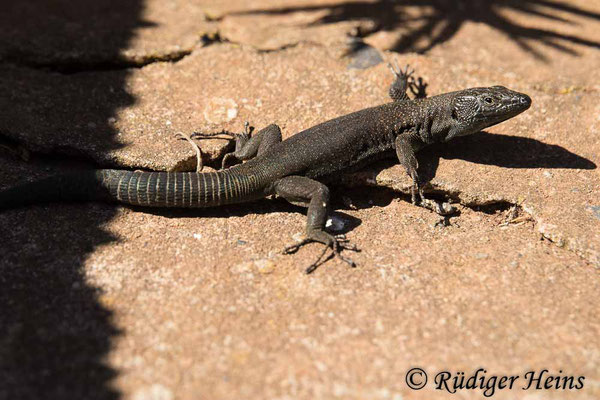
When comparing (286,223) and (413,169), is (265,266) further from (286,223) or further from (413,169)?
(413,169)

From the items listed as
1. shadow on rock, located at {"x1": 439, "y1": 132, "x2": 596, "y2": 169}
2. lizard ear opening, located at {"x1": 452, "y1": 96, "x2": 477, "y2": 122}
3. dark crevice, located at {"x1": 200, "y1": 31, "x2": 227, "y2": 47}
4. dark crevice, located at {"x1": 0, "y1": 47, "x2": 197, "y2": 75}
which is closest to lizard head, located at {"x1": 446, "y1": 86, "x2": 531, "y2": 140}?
lizard ear opening, located at {"x1": 452, "y1": 96, "x2": 477, "y2": 122}

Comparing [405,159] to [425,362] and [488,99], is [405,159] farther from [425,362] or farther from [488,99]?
[425,362]

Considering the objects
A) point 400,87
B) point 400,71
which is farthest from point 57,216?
point 400,71

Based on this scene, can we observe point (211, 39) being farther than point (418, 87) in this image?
Yes

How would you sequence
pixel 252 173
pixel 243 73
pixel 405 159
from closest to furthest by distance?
pixel 252 173 < pixel 405 159 < pixel 243 73

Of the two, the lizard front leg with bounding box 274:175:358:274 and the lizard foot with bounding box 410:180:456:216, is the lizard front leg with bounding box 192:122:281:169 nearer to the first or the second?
the lizard front leg with bounding box 274:175:358:274

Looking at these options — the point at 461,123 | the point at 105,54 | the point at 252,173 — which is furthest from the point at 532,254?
the point at 105,54

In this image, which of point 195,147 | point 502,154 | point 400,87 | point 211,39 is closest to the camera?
point 195,147
